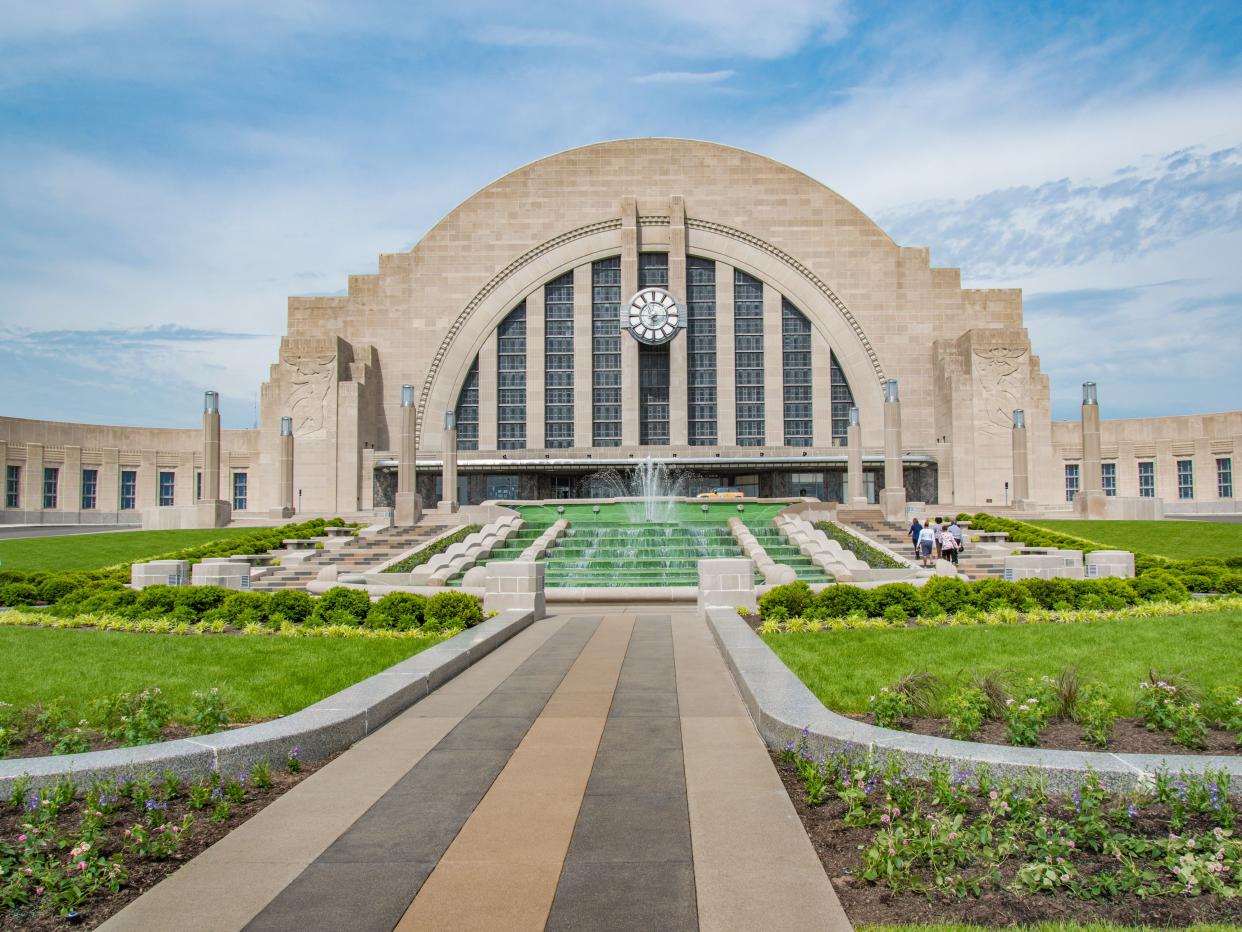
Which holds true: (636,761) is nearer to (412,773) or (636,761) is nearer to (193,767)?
(412,773)

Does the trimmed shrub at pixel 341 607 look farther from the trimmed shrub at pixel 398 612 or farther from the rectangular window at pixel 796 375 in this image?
the rectangular window at pixel 796 375

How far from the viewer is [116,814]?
570 centimetres

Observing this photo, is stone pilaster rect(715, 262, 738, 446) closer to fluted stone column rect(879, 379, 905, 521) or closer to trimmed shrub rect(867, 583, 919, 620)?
fluted stone column rect(879, 379, 905, 521)

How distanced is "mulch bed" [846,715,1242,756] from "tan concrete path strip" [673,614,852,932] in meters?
1.40

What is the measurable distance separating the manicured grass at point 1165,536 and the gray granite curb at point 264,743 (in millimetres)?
25772

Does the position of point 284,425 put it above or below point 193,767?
above

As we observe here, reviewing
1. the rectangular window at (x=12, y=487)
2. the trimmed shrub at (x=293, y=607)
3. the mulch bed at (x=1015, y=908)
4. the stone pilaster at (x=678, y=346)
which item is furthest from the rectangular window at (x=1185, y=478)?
the rectangular window at (x=12, y=487)

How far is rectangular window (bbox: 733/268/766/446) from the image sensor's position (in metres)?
52.1

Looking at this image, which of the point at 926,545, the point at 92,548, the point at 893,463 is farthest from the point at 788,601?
the point at 92,548

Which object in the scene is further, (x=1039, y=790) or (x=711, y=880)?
(x=1039, y=790)

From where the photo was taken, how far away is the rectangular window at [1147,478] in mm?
48688

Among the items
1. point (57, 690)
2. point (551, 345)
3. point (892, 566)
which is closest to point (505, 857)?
point (57, 690)

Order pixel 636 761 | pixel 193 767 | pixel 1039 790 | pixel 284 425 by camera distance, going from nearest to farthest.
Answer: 1. pixel 1039 790
2. pixel 193 767
3. pixel 636 761
4. pixel 284 425

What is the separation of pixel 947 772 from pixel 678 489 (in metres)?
44.6
